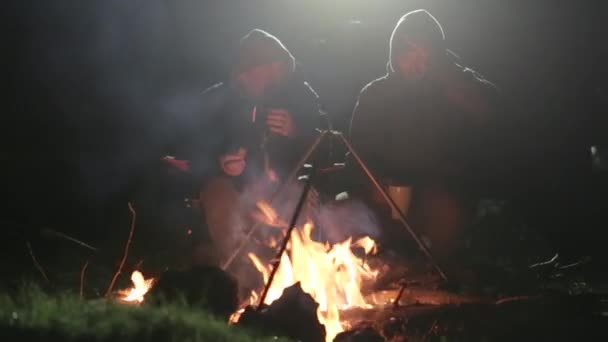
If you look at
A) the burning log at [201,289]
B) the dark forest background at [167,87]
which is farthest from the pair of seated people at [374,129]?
the burning log at [201,289]

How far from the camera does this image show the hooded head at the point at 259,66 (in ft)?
26.0

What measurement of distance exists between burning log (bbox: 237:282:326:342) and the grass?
0.79 feet

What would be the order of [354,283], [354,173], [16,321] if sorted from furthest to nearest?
[354,173] < [354,283] < [16,321]

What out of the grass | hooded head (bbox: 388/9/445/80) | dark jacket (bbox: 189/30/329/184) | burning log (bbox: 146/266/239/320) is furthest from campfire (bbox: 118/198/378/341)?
hooded head (bbox: 388/9/445/80)

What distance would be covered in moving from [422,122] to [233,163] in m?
2.74

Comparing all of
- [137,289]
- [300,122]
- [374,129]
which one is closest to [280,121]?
[300,122]

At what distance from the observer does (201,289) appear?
5.39m

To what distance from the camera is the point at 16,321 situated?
4.13m

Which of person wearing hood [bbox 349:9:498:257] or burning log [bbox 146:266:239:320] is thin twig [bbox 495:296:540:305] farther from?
burning log [bbox 146:266:239:320]

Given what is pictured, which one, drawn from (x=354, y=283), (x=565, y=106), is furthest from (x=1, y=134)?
(x=565, y=106)

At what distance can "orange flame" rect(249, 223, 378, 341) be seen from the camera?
20.4ft

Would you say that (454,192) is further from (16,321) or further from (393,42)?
(16,321)

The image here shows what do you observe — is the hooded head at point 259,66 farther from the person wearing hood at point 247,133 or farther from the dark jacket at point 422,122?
the dark jacket at point 422,122

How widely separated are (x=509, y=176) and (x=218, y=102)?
15.1ft
